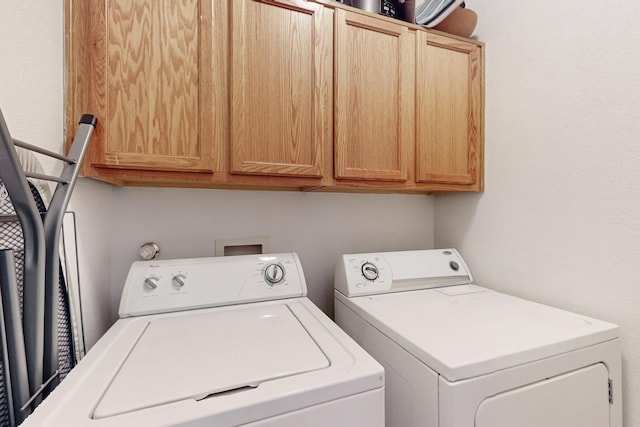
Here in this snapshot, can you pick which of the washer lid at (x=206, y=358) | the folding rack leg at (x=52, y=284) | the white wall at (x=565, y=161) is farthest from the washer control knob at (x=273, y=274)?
the white wall at (x=565, y=161)

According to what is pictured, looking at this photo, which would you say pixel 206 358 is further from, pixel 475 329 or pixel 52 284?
pixel 475 329

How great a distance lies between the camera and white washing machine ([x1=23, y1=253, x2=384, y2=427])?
543mm

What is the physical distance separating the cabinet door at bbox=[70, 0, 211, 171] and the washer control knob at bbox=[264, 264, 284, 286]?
48 centimetres

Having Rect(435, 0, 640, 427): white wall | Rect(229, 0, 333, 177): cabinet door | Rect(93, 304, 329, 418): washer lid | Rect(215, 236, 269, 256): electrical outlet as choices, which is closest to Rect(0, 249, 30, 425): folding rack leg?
Rect(93, 304, 329, 418): washer lid

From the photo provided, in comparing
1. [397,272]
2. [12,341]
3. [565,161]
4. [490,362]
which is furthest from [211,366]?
[565,161]

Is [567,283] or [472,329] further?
[567,283]

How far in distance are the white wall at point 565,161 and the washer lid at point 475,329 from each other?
0.50 feet

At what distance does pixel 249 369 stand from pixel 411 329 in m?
0.53

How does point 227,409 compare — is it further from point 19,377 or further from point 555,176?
point 555,176

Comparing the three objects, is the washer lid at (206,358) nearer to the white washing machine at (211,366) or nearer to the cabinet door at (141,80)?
the white washing machine at (211,366)

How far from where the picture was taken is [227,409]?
0.54 meters

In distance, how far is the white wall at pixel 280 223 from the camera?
1275mm

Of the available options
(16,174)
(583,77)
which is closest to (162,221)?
(16,174)

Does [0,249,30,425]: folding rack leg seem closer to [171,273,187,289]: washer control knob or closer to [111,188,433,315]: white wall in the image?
[171,273,187,289]: washer control knob
